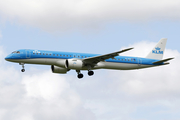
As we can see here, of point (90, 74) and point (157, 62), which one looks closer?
point (90, 74)

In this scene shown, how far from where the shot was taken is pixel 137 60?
60.5 m

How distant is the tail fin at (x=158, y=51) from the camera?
6401cm

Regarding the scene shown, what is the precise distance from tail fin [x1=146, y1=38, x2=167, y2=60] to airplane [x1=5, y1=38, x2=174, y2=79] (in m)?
2.26

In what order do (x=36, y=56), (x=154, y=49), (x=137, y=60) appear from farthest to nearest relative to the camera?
(x=154, y=49) < (x=137, y=60) < (x=36, y=56)

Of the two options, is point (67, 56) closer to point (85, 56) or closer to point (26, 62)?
point (85, 56)

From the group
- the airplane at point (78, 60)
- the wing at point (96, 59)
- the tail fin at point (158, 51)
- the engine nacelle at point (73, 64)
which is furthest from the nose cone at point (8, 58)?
the tail fin at point (158, 51)

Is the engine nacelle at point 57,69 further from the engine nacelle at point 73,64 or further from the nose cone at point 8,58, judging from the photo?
the nose cone at point 8,58

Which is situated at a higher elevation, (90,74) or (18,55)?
(18,55)

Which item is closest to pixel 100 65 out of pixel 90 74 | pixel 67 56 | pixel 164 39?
pixel 90 74

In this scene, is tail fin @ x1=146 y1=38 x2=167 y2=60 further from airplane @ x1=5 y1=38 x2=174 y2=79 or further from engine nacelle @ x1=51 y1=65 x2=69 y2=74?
engine nacelle @ x1=51 y1=65 x2=69 y2=74

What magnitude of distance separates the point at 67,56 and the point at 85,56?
328 cm

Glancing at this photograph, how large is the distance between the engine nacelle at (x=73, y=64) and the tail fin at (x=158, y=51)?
1584 centimetres

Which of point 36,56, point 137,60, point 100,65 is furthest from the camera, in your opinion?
point 137,60

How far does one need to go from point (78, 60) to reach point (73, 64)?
1.33 meters
